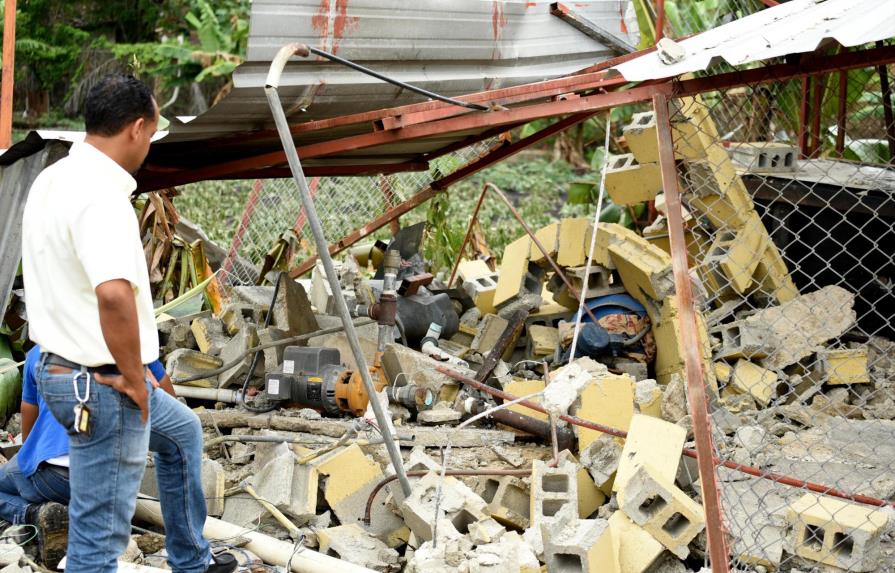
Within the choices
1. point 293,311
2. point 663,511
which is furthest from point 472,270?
point 663,511

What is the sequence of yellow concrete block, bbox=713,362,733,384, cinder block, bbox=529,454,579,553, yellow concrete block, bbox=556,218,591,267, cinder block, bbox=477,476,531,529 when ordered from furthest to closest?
yellow concrete block, bbox=556,218,591,267 < yellow concrete block, bbox=713,362,733,384 < cinder block, bbox=477,476,531,529 < cinder block, bbox=529,454,579,553

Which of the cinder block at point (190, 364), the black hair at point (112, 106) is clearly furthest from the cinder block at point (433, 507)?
the cinder block at point (190, 364)

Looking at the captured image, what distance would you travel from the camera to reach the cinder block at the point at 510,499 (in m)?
4.43

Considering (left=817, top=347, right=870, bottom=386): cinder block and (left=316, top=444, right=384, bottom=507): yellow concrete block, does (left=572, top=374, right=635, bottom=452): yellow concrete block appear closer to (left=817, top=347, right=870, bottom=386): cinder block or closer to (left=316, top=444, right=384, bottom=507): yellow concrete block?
(left=316, top=444, right=384, bottom=507): yellow concrete block

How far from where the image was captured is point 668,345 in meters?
6.06

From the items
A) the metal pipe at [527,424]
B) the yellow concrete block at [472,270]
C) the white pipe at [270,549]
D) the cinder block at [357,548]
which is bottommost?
the cinder block at [357,548]

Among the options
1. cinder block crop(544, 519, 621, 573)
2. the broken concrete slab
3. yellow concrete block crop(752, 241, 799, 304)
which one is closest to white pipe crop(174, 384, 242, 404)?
cinder block crop(544, 519, 621, 573)

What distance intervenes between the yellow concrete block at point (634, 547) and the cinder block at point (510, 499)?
50 cm

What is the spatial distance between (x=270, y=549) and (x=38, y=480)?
3.27 feet

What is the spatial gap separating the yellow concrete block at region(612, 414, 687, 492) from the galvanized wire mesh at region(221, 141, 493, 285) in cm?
370

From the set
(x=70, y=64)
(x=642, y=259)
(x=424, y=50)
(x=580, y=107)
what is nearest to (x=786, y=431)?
(x=642, y=259)

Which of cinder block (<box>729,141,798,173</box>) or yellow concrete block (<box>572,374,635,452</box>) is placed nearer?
yellow concrete block (<box>572,374,635,452</box>)

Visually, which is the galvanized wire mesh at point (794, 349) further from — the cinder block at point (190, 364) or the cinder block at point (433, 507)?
the cinder block at point (190, 364)

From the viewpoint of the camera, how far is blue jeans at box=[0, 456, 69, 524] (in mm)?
3943
